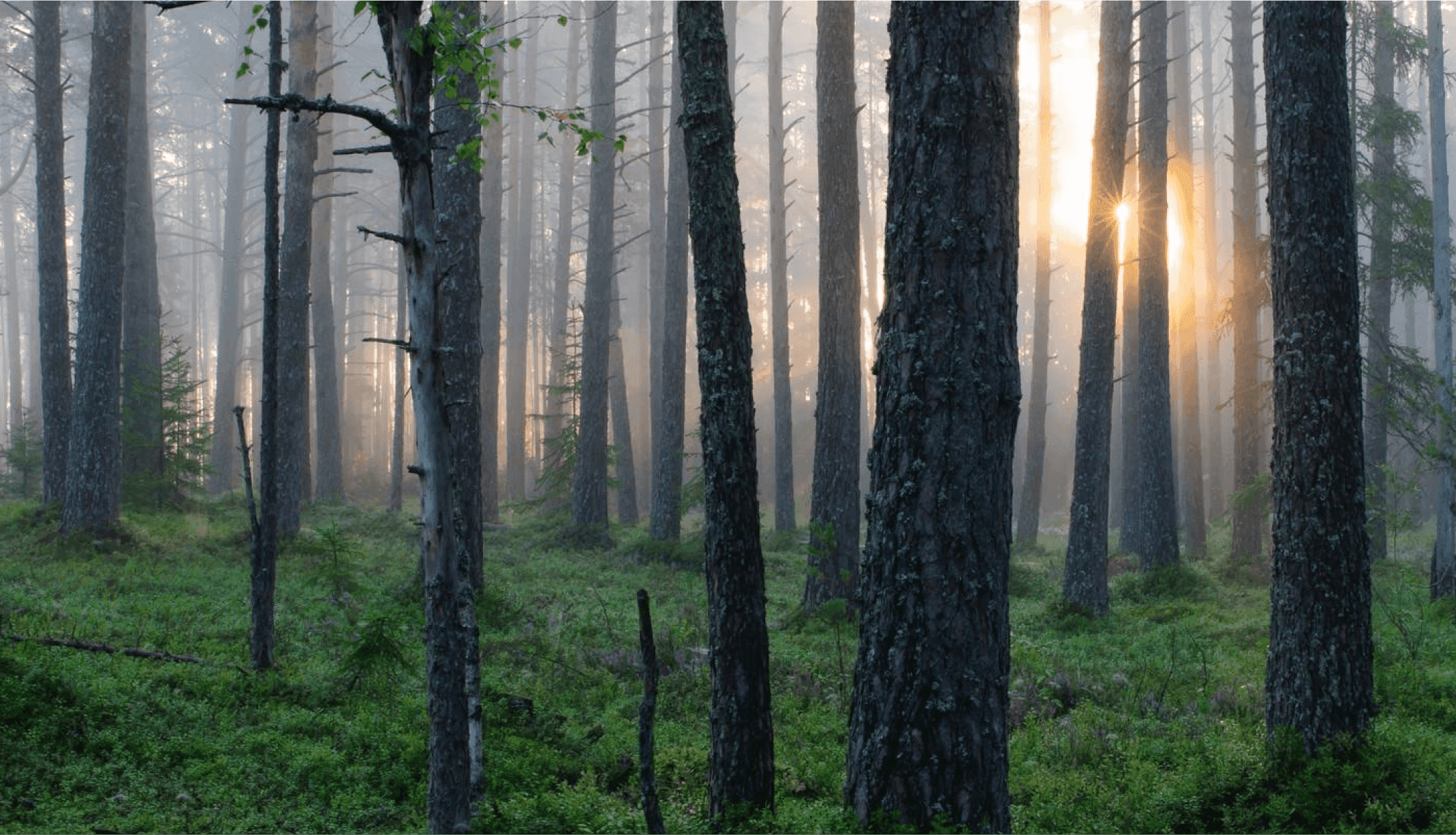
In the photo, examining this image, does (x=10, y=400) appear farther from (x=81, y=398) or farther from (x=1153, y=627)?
(x=1153, y=627)

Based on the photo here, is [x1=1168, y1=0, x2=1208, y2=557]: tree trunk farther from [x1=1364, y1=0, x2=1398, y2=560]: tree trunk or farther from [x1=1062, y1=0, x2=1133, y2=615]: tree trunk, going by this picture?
[x1=1062, y1=0, x2=1133, y2=615]: tree trunk

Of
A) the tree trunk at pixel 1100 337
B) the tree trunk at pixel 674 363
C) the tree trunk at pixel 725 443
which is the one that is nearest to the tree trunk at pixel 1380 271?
the tree trunk at pixel 1100 337

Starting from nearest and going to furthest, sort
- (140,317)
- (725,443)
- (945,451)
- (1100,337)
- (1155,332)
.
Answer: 1. (945,451)
2. (725,443)
3. (1100,337)
4. (1155,332)
5. (140,317)

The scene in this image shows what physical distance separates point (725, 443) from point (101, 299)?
12.0 m

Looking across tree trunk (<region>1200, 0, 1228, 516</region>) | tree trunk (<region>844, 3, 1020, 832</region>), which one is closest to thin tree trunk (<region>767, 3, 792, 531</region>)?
tree trunk (<region>1200, 0, 1228, 516</region>)

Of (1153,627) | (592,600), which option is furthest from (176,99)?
(1153,627)

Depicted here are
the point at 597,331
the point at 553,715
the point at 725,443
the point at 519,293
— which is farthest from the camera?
the point at 519,293

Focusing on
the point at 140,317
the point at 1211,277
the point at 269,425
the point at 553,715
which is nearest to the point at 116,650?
the point at 269,425

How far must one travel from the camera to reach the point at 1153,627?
12648 millimetres

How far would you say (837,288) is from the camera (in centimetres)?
1296

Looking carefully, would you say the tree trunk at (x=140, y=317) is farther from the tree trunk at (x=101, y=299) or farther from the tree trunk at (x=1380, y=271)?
the tree trunk at (x=1380, y=271)

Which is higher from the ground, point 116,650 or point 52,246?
point 52,246

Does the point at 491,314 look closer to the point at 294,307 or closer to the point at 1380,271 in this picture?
the point at 294,307

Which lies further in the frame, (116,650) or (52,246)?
(52,246)
